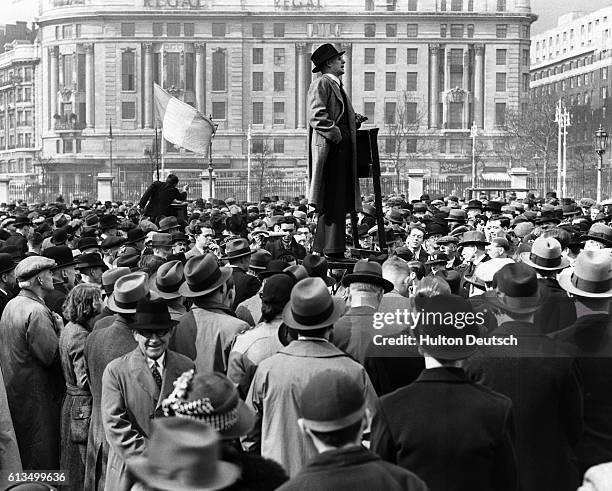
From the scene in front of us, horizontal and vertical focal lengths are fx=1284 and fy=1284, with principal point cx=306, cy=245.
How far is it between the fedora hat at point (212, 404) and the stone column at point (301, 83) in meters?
106

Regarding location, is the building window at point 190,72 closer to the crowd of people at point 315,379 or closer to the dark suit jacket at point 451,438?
the crowd of people at point 315,379

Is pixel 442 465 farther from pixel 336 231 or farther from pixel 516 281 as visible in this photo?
pixel 336 231

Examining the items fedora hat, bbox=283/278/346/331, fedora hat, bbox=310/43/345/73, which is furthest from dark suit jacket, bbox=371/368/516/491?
fedora hat, bbox=310/43/345/73

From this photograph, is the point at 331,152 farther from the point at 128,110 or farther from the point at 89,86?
the point at 89,86

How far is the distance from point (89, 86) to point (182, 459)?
109 m

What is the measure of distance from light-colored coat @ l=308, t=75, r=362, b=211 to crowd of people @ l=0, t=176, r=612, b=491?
72cm

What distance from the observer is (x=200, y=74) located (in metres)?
110

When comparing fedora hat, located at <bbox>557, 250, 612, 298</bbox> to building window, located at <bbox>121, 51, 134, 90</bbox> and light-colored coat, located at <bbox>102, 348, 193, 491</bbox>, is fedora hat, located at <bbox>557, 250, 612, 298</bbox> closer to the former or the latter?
light-colored coat, located at <bbox>102, 348, 193, 491</bbox>

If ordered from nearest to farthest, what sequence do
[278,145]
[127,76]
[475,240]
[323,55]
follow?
[323,55] → [475,240] → [278,145] → [127,76]

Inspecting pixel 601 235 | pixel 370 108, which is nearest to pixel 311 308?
pixel 601 235

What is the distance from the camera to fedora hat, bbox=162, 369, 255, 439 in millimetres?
4621

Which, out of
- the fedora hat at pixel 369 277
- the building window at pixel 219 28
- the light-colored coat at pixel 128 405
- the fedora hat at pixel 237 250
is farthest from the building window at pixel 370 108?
the light-colored coat at pixel 128 405

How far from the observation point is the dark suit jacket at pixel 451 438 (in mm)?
5227

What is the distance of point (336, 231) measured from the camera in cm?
1109
